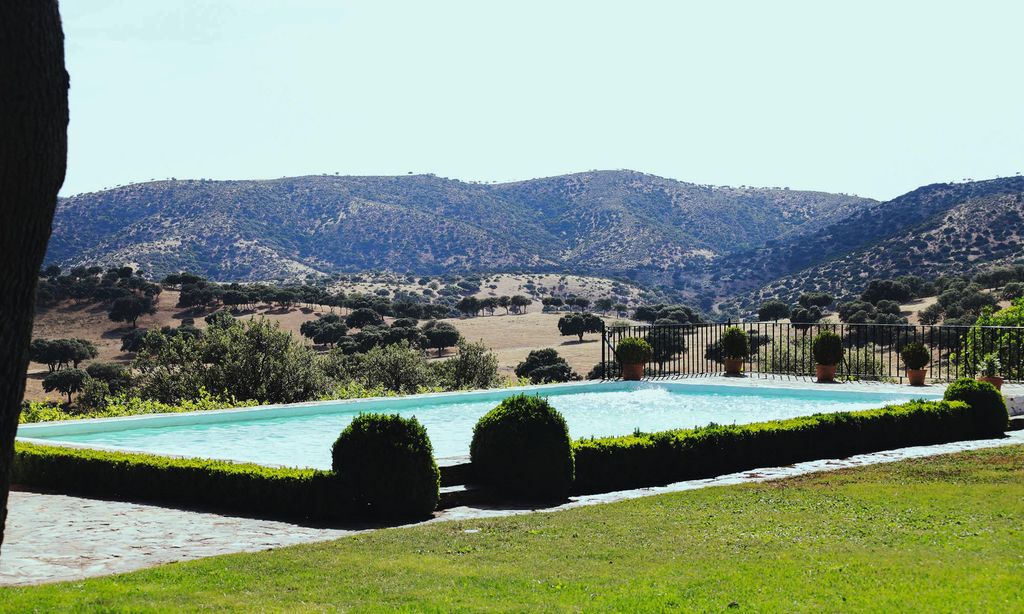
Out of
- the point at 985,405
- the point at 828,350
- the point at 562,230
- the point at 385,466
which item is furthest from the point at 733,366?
the point at 562,230

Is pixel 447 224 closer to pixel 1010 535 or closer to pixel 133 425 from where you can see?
pixel 133 425

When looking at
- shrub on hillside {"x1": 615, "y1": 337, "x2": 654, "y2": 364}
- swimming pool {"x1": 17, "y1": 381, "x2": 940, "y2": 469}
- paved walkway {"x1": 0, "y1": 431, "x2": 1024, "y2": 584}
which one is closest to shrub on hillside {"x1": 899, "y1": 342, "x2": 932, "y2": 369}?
swimming pool {"x1": 17, "y1": 381, "x2": 940, "y2": 469}

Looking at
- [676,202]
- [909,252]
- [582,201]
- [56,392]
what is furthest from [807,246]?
[56,392]

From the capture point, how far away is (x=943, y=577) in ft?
17.9

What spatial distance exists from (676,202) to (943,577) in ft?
337

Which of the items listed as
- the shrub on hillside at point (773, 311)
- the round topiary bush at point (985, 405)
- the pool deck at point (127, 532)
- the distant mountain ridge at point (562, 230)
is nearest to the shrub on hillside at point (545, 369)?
the shrub on hillside at point (773, 311)

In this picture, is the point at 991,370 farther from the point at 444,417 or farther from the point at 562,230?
the point at 562,230

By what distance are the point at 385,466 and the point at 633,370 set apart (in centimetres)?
1392

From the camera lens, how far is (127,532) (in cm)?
783

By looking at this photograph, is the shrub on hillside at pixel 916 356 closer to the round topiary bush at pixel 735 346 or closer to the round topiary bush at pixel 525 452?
the round topiary bush at pixel 735 346

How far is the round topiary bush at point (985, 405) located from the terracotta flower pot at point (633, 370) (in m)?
8.69

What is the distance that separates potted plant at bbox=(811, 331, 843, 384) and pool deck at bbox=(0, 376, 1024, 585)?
33.0 ft

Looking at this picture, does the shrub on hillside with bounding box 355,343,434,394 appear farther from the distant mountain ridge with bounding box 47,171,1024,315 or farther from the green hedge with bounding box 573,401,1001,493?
the distant mountain ridge with bounding box 47,171,1024,315

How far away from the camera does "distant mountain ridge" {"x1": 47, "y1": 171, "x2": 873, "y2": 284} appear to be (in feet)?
283
